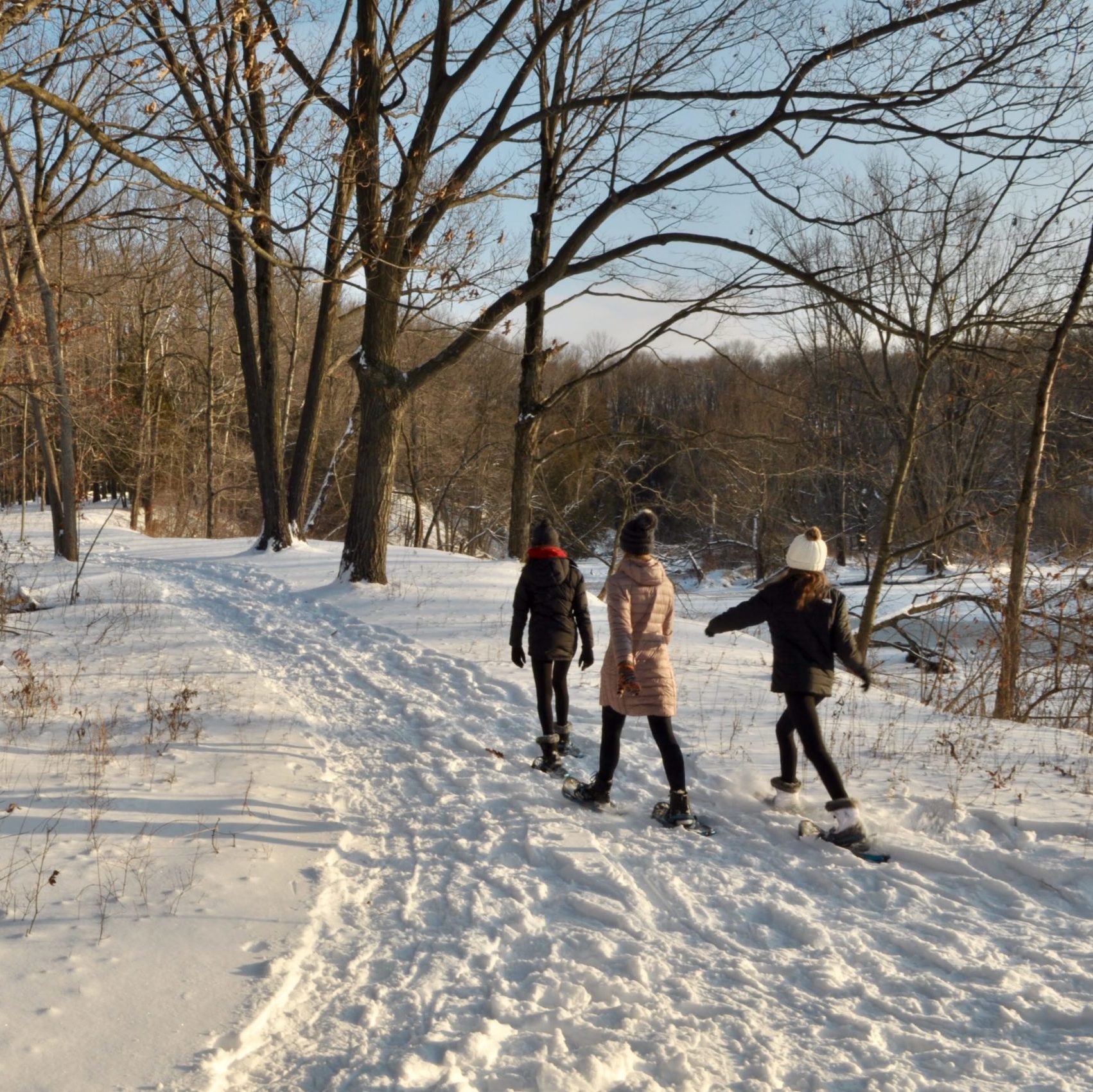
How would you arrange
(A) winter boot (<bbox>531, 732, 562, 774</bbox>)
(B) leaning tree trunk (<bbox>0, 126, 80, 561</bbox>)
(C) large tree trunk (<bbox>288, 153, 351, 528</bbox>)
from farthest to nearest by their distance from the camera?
1. (C) large tree trunk (<bbox>288, 153, 351, 528</bbox>)
2. (B) leaning tree trunk (<bbox>0, 126, 80, 561</bbox>)
3. (A) winter boot (<bbox>531, 732, 562, 774</bbox>)

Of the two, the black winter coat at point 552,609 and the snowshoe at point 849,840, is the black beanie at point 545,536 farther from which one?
the snowshoe at point 849,840

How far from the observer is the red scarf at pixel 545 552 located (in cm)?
645

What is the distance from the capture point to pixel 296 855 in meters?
4.56

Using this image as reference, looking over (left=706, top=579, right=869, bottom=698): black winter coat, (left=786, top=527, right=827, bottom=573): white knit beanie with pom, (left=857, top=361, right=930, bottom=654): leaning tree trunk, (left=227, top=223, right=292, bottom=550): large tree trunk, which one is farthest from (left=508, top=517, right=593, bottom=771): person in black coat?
(left=227, top=223, right=292, bottom=550): large tree trunk

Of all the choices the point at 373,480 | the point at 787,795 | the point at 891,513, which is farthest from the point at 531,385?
the point at 787,795

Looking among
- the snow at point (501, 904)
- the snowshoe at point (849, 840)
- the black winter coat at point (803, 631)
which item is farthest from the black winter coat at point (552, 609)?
the snowshoe at point (849, 840)

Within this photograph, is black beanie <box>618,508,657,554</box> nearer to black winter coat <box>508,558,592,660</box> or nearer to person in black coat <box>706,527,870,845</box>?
person in black coat <box>706,527,870,845</box>

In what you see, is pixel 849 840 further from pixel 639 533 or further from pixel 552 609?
pixel 552 609

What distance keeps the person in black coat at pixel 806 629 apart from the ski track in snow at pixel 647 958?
0.75 meters

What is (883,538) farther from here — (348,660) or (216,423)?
(216,423)

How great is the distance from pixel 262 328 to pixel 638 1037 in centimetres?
1634

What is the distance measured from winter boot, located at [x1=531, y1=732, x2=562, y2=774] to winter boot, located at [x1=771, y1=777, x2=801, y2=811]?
1552mm

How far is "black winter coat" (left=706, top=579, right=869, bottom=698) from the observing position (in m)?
5.09

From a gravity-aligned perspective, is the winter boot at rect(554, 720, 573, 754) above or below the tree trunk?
below
